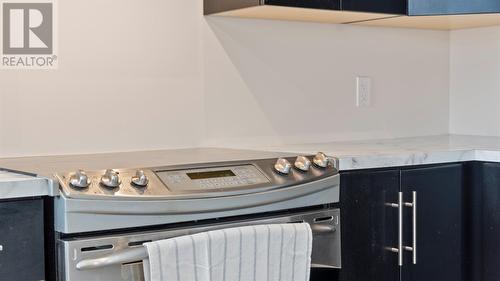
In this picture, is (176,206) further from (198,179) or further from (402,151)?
(402,151)

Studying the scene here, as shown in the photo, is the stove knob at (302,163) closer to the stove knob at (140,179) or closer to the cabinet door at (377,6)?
the stove knob at (140,179)

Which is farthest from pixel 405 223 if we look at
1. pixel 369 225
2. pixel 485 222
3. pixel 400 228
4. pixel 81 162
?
pixel 81 162

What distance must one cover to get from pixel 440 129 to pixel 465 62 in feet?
0.92

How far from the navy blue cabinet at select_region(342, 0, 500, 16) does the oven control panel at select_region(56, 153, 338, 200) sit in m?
0.70

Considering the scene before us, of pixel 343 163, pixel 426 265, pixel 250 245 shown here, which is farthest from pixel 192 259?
pixel 426 265

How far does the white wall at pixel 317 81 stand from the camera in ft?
7.45

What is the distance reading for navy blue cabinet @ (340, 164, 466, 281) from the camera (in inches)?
74.7

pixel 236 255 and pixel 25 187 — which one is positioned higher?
pixel 25 187

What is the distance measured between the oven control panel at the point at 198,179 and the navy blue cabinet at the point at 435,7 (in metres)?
0.70

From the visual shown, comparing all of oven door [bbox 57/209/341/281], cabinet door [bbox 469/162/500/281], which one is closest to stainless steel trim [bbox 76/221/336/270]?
oven door [bbox 57/209/341/281]

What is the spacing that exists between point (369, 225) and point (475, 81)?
1149 mm

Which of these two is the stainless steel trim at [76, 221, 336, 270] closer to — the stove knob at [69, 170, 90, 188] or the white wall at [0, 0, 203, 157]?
the stove knob at [69, 170, 90, 188]

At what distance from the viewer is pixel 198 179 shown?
1.58 metres

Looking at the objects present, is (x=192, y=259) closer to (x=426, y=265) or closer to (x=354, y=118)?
(x=426, y=265)
